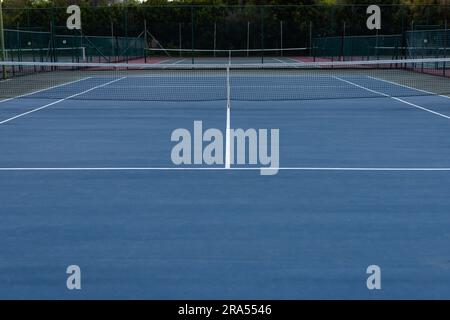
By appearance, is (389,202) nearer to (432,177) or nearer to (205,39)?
(432,177)

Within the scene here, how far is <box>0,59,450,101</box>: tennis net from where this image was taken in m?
19.9

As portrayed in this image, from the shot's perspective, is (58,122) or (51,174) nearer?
(51,174)

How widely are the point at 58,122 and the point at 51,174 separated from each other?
553 cm

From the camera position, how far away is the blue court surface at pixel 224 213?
5.23m

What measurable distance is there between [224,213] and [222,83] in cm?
1865

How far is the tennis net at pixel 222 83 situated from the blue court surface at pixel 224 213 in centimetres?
519

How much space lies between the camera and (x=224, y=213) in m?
7.14

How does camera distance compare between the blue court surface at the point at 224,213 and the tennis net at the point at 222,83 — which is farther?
the tennis net at the point at 222,83

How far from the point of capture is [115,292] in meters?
4.99

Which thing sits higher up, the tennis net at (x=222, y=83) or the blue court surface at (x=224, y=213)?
the tennis net at (x=222, y=83)

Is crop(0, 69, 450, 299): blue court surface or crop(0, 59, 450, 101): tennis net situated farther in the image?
crop(0, 59, 450, 101): tennis net

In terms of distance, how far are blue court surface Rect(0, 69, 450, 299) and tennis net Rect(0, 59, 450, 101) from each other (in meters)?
5.19
